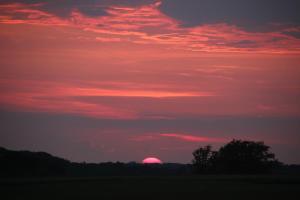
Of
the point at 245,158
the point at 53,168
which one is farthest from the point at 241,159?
the point at 53,168

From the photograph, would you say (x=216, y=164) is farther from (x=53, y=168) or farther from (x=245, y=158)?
(x=53, y=168)

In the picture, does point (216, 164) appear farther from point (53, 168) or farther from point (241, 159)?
point (53, 168)

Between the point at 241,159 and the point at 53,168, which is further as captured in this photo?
the point at 53,168

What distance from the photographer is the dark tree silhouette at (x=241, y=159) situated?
331 feet

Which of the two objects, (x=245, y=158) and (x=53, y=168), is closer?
(x=245, y=158)

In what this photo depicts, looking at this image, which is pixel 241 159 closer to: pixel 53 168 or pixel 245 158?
pixel 245 158

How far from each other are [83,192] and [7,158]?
70056 millimetres

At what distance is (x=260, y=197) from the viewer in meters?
43.7

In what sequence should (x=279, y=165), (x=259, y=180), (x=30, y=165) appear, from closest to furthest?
(x=259, y=180) < (x=279, y=165) < (x=30, y=165)

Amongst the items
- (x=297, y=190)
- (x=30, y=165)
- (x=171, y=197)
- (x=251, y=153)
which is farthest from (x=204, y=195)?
(x=30, y=165)

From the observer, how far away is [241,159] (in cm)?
10300

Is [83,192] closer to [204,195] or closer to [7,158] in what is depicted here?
[204,195]

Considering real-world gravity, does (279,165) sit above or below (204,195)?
above

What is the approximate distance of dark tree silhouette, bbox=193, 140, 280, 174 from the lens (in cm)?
10075
